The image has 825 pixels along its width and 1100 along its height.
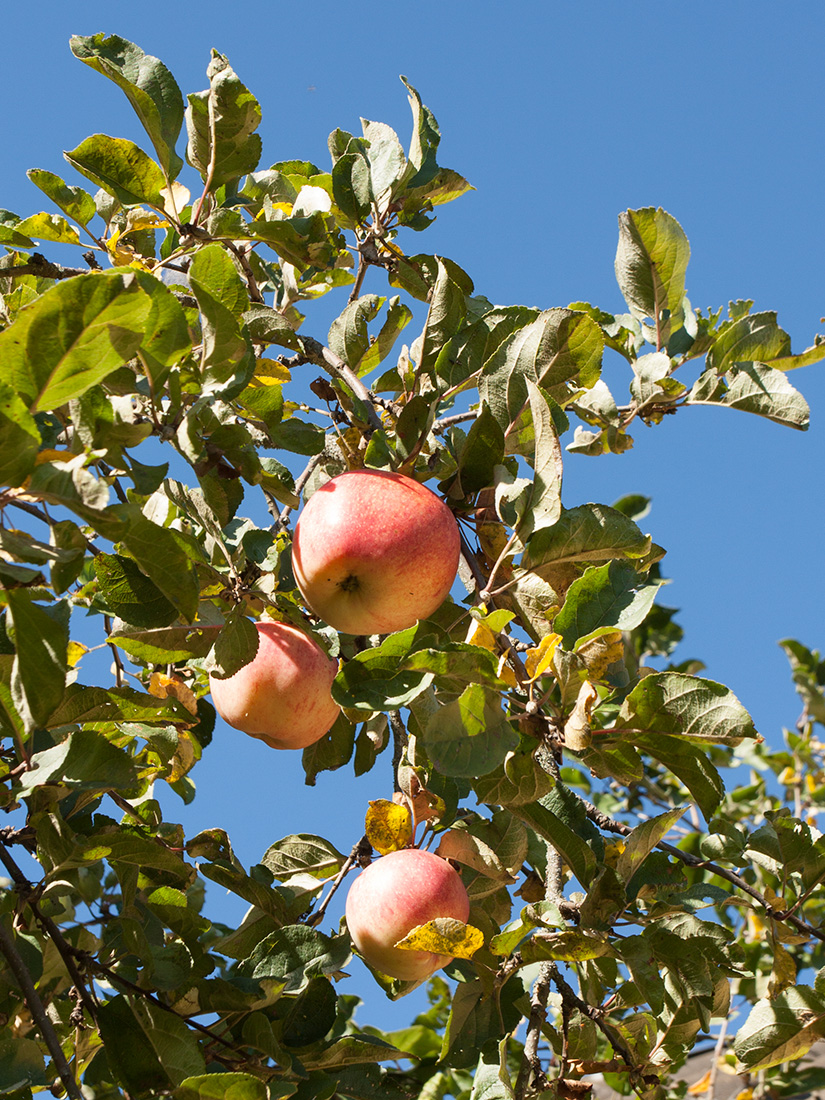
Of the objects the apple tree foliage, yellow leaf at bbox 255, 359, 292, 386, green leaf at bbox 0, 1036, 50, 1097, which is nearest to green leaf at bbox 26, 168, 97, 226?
the apple tree foliage

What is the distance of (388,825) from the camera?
1.88 m

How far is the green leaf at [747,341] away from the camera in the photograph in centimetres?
204

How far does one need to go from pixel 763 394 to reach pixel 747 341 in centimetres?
14

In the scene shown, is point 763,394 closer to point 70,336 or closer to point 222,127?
point 222,127

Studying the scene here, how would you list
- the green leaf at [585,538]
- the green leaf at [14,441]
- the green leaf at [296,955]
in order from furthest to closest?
the green leaf at [296,955] < the green leaf at [585,538] < the green leaf at [14,441]

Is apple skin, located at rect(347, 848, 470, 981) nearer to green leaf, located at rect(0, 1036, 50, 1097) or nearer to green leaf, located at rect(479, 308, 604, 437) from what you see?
green leaf, located at rect(0, 1036, 50, 1097)

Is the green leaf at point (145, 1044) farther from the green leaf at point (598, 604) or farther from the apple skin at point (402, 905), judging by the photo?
the green leaf at point (598, 604)

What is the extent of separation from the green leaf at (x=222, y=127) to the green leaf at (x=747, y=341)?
0.99 meters

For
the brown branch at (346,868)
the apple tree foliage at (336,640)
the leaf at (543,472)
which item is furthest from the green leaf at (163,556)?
the brown branch at (346,868)

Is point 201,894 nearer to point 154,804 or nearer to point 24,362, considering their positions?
point 154,804

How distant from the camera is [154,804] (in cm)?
232

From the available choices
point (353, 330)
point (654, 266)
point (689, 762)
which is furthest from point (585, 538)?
point (353, 330)

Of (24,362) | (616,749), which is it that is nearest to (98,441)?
(24,362)

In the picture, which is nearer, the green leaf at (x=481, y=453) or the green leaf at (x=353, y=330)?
the green leaf at (x=481, y=453)
